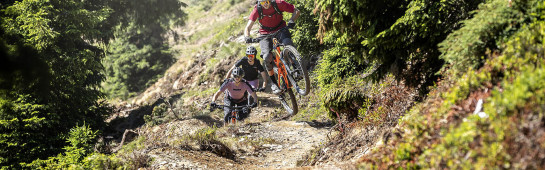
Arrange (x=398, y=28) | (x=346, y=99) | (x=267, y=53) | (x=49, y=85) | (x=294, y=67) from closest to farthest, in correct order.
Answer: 1. (x=398, y=28)
2. (x=346, y=99)
3. (x=294, y=67)
4. (x=267, y=53)
5. (x=49, y=85)

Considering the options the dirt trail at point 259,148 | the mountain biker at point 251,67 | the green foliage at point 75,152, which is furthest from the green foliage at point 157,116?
the green foliage at point 75,152

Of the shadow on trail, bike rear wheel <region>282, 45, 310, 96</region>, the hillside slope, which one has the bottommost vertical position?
the shadow on trail

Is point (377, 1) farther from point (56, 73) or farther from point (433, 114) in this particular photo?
point (56, 73)

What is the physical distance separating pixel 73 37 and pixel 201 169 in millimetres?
12782


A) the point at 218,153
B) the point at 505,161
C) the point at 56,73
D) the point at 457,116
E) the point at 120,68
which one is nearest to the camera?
the point at 505,161

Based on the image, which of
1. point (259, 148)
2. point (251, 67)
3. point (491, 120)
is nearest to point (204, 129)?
point (259, 148)

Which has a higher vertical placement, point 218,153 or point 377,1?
point 377,1

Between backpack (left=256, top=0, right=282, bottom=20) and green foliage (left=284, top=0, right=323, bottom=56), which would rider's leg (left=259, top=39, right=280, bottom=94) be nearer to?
backpack (left=256, top=0, right=282, bottom=20)

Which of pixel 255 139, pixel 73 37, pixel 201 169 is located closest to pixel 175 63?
pixel 73 37

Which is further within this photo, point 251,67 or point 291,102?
point 251,67

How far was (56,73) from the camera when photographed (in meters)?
16.0

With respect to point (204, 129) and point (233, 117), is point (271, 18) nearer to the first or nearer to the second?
point (204, 129)

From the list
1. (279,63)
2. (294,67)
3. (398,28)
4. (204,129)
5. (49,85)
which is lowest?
(204,129)

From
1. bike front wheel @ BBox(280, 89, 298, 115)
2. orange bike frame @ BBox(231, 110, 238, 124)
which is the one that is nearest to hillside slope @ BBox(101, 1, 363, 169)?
orange bike frame @ BBox(231, 110, 238, 124)
